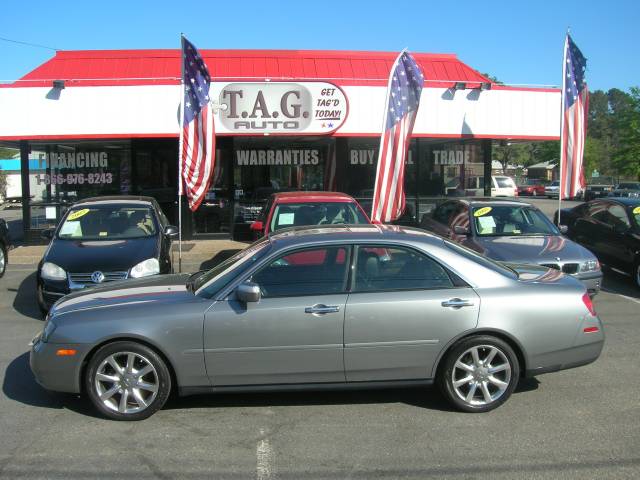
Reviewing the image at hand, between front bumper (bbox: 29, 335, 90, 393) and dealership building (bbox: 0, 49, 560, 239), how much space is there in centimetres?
960

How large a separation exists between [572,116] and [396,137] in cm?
389

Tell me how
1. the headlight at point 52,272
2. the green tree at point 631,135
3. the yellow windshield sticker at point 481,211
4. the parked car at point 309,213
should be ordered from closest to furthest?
the headlight at point 52,272, the parked car at point 309,213, the yellow windshield sticker at point 481,211, the green tree at point 631,135

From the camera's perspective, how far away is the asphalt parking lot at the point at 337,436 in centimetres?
389

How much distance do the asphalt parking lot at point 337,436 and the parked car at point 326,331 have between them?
0.26m

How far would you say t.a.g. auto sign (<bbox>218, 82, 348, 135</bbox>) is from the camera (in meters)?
13.6

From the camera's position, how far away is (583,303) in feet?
16.0

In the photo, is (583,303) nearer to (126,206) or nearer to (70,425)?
(70,425)

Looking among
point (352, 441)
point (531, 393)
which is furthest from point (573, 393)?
point (352, 441)

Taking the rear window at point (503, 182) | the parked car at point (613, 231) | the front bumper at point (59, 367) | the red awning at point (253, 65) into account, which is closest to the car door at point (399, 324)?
the front bumper at point (59, 367)

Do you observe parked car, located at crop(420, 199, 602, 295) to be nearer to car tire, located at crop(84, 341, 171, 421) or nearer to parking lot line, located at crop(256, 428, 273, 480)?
parking lot line, located at crop(256, 428, 273, 480)

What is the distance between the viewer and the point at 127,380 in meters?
4.63

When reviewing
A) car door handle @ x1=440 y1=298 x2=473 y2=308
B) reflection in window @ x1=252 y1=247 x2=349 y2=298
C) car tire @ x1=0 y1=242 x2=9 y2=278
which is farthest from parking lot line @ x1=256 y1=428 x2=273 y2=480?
car tire @ x1=0 y1=242 x2=9 y2=278

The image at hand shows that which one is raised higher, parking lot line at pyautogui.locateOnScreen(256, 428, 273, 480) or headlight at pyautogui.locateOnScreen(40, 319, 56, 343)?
headlight at pyautogui.locateOnScreen(40, 319, 56, 343)

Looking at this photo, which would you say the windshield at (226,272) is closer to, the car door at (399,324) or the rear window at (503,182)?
the car door at (399,324)
